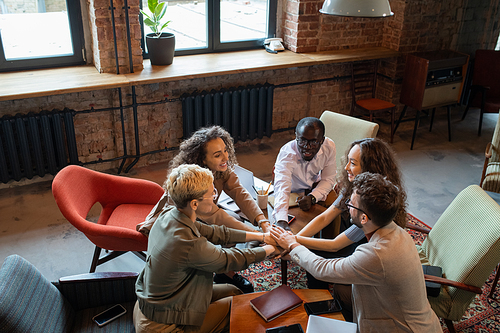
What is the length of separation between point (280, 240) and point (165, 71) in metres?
2.69

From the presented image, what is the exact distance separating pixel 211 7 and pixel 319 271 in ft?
12.6

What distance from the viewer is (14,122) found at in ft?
14.0

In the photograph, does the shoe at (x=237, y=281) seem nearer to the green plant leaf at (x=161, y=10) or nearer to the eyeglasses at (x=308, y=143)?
the eyeglasses at (x=308, y=143)

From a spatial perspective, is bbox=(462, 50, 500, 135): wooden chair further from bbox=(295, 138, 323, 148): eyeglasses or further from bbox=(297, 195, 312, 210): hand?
bbox=(297, 195, 312, 210): hand

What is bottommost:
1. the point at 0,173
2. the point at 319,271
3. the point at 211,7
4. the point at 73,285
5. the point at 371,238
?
the point at 0,173

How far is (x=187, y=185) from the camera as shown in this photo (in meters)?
2.18

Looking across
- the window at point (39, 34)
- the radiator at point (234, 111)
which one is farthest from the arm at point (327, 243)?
the window at point (39, 34)

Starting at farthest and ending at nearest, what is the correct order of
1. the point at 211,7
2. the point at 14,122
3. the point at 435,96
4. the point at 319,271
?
1. the point at 435,96
2. the point at 211,7
3. the point at 14,122
4. the point at 319,271

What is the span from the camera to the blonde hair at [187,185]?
7.13ft

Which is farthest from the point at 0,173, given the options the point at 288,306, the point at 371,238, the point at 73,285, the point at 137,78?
the point at 371,238

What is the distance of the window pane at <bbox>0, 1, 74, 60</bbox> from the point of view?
14.3ft

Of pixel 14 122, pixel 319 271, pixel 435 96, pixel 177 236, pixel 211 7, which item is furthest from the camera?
pixel 435 96

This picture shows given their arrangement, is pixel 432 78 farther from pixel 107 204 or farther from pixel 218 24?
pixel 107 204

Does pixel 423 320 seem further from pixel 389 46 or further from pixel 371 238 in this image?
pixel 389 46
